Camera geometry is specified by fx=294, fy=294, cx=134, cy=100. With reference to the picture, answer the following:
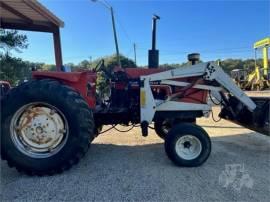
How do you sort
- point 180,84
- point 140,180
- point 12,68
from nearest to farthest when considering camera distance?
point 140,180 < point 180,84 < point 12,68

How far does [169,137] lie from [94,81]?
1665mm

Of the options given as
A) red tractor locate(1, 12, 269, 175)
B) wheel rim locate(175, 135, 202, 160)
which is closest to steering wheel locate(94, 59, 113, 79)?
red tractor locate(1, 12, 269, 175)

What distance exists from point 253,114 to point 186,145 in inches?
52.4

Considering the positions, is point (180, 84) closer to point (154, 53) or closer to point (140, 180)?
point (154, 53)

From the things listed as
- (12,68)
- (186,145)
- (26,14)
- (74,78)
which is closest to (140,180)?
(186,145)

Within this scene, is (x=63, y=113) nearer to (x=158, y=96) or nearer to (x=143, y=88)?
(x=143, y=88)

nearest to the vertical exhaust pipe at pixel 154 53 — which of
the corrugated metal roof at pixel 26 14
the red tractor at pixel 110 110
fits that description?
the red tractor at pixel 110 110

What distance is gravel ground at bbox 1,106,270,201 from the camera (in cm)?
315

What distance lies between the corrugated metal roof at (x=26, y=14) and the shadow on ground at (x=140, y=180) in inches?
125

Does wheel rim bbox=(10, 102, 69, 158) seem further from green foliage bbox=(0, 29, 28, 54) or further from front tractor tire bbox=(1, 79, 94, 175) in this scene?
green foliage bbox=(0, 29, 28, 54)

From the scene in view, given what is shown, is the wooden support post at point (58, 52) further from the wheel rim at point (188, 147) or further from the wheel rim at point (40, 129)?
the wheel rim at point (188, 147)

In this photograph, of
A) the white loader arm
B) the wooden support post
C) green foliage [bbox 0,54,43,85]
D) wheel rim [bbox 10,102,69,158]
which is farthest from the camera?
green foliage [bbox 0,54,43,85]

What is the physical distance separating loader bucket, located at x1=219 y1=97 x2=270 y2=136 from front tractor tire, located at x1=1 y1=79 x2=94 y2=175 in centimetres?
256

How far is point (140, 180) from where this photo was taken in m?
3.57
